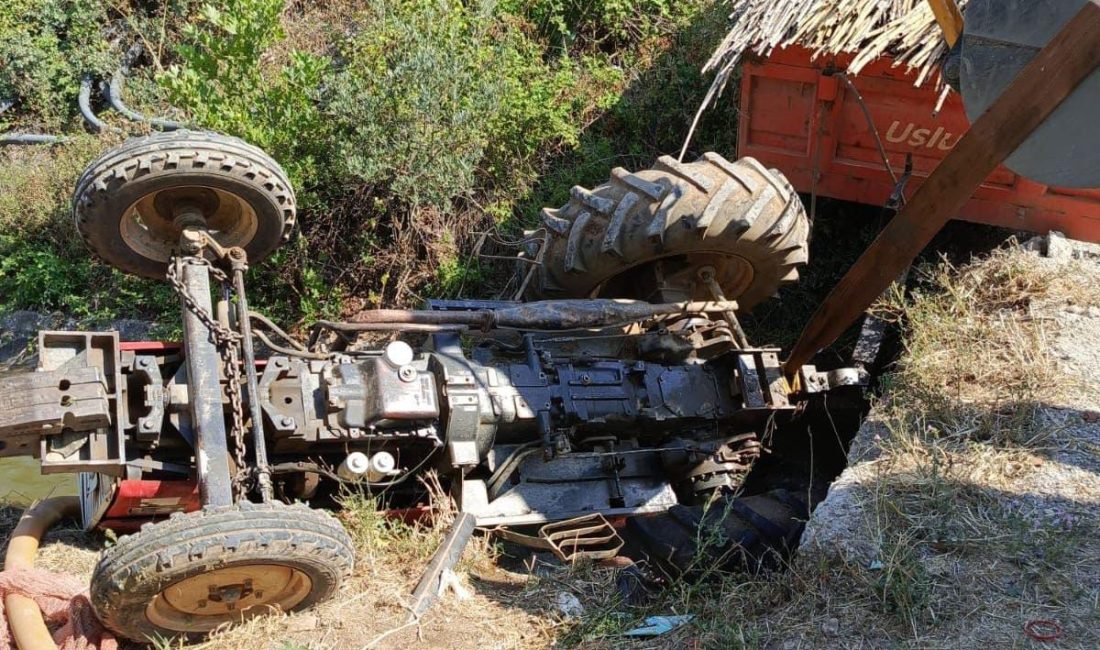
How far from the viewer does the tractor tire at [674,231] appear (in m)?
5.48

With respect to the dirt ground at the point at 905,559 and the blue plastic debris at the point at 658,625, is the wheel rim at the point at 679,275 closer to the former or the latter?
the dirt ground at the point at 905,559

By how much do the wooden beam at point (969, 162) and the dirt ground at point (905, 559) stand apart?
639mm

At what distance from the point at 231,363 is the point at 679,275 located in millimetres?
2607

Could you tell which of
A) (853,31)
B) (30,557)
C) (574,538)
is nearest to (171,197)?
(30,557)

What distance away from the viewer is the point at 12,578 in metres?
4.25

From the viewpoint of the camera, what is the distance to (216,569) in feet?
12.6

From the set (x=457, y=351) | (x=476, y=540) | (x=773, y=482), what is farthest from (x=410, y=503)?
(x=773, y=482)

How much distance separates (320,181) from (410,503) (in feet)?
10.5

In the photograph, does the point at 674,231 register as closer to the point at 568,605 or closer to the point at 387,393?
the point at 387,393

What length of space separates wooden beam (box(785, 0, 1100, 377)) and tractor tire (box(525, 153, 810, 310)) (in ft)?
2.13

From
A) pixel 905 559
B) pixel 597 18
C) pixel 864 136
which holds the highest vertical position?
pixel 597 18

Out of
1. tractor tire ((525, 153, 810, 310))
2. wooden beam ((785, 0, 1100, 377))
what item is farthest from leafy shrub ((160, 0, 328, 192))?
wooden beam ((785, 0, 1100, 377))

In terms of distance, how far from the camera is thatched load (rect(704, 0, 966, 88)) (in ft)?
19.2

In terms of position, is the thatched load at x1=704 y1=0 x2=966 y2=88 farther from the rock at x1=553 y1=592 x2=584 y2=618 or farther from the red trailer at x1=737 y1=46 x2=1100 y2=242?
the rock at x1=553 y1=592 x2=584 y2=618
